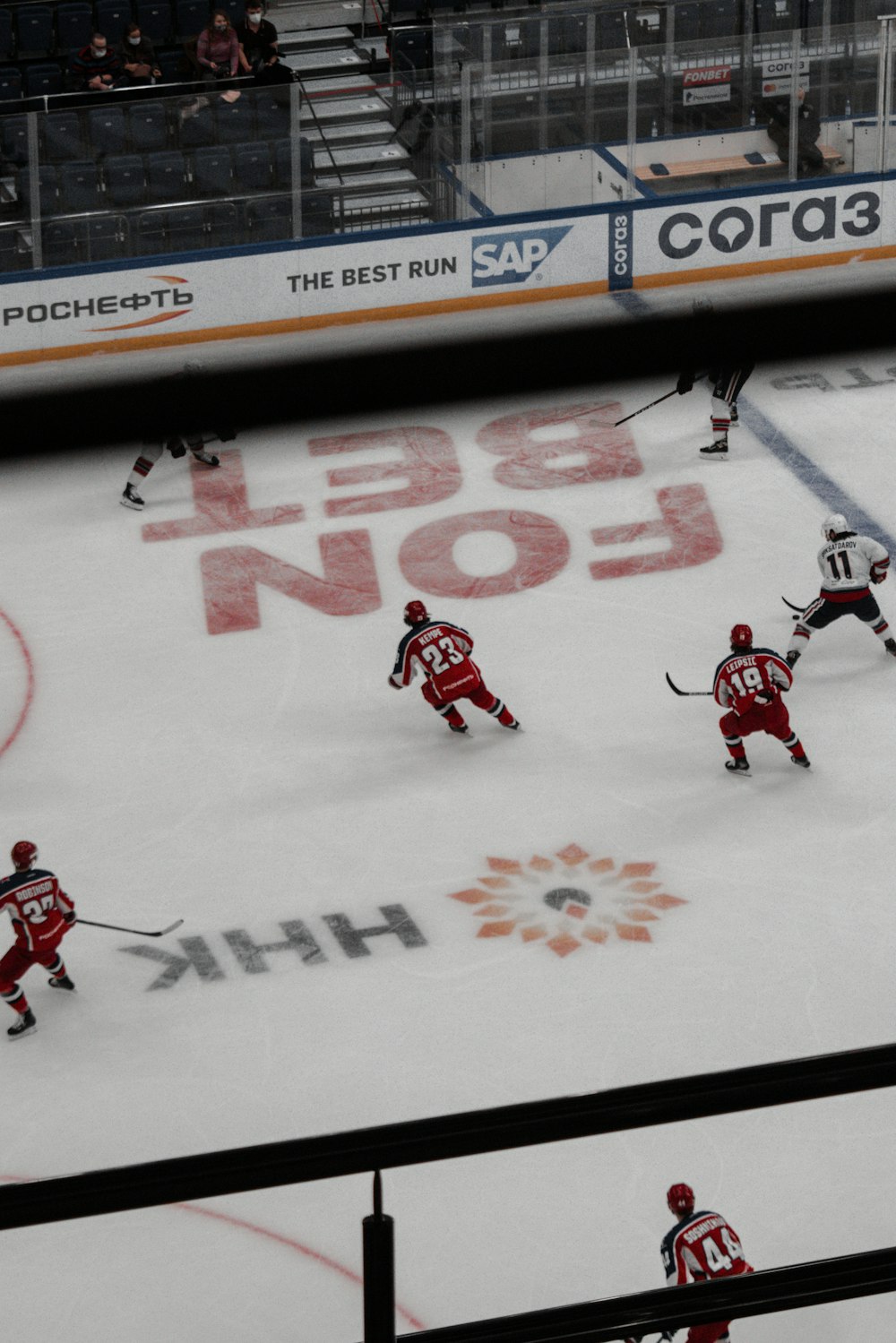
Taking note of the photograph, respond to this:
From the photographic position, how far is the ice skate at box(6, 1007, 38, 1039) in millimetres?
7441

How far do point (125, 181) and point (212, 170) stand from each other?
705 mm

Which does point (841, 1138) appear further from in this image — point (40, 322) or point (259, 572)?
point (40, 322)

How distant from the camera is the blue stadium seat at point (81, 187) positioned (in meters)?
14.4

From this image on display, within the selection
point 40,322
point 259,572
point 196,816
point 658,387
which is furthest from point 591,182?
point 658,387

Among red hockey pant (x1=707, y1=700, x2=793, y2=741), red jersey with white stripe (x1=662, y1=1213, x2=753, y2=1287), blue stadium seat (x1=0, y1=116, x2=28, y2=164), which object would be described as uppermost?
blue stadium seat (x1=0, y1=116, x2=28, y2=164)

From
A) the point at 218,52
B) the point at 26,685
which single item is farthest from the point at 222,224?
the point at 26,685

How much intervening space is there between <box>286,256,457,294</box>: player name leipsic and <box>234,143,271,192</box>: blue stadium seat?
0.76 m

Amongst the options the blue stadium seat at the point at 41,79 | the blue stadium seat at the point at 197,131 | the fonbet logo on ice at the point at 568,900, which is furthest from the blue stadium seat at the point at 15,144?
A: the fonbet logo on ice at the point at 568,900

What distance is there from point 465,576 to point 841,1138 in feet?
17.7

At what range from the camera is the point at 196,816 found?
9031 millimetres

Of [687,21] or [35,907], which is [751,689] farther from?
[687,21]

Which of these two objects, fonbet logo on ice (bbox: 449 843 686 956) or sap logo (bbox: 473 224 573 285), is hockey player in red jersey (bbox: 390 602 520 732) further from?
sap logo (bbox: 473 224 573 285)

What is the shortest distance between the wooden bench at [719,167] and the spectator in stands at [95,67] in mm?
4462

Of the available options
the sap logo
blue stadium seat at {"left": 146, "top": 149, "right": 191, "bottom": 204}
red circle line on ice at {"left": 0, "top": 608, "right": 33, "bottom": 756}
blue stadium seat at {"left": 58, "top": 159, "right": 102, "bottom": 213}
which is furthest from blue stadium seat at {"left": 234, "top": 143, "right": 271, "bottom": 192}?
red circle line on ice at {"left": 0, "top": 608, "right": 33, "bottom": 756}
